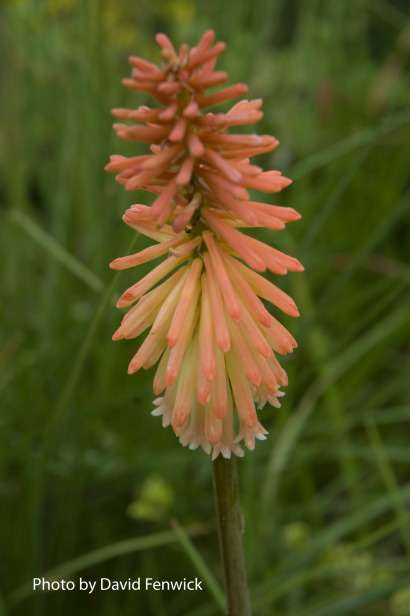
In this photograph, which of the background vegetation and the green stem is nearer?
the green stem

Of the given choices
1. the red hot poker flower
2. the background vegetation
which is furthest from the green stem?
the background vegetation

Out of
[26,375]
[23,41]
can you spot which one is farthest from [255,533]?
[23,41]

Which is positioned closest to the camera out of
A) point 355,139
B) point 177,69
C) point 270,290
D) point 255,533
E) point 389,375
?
point 177,69

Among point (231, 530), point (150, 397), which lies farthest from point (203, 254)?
point (150, 397)

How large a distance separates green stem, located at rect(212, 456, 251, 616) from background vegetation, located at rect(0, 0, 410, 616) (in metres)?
0.50

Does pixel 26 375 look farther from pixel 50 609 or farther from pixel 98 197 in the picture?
pixel 98 197

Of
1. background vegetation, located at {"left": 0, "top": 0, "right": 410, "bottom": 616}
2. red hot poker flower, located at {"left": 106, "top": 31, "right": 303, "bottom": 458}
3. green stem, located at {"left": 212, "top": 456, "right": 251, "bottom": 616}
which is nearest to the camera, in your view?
red hot poker flower, located at {"left": 106, "top": 31, "right": 303, "bottom": 458}

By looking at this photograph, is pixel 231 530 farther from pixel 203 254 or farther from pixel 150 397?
pixel 150 397

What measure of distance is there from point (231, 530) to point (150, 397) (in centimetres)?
214

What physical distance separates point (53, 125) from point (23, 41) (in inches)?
27.1

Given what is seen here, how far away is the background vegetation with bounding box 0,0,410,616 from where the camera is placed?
121 inches

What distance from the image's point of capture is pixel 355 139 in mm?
3256

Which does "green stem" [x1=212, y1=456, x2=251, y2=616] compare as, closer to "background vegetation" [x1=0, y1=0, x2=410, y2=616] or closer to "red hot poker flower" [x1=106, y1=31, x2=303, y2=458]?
"red hot poker flower" [x1=106, y1=31, x2=303, y2=458]

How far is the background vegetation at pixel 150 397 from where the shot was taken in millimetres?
3068
